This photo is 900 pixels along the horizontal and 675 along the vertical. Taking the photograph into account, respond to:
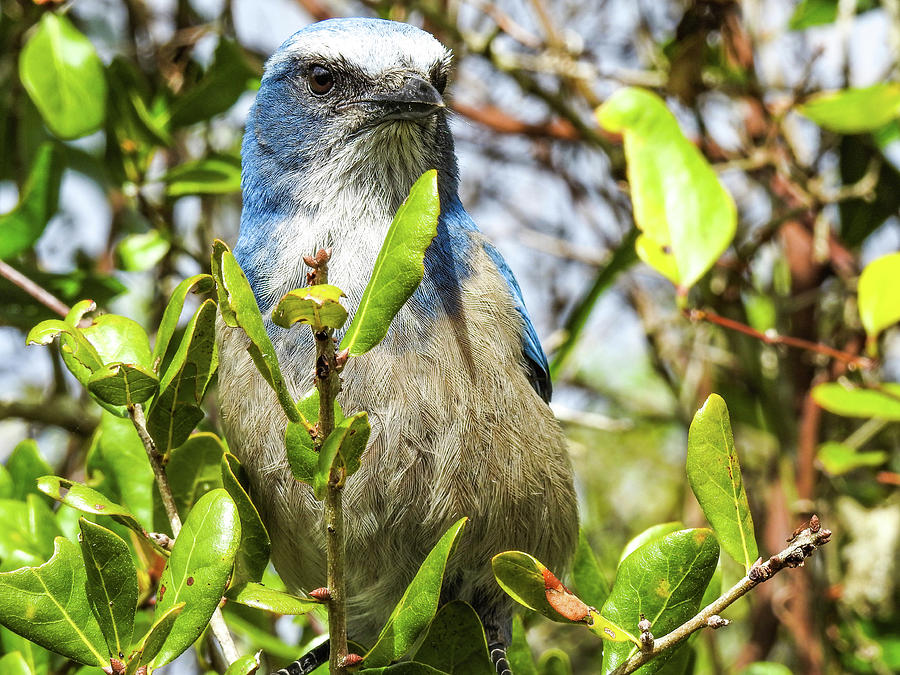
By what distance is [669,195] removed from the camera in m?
3.33

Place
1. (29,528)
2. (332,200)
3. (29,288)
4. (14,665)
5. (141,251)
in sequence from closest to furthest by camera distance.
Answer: (14,665) → (29,528) → (29,288) → (332,200) → (141,251)

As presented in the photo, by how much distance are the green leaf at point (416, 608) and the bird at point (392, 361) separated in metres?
0.83

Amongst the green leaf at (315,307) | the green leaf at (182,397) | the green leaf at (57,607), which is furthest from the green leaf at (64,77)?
the green leaf at (315,307)

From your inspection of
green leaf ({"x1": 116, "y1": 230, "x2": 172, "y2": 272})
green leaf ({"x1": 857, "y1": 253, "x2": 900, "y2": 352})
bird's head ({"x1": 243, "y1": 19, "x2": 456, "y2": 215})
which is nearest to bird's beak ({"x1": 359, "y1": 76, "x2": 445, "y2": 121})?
bird's head ({"x1": 243, "y1": 19, "x2": 456, "y2": 215})

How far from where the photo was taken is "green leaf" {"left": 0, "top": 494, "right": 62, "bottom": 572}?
2742 mm

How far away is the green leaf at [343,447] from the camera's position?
177cm

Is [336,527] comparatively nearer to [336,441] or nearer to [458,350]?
[336,441]

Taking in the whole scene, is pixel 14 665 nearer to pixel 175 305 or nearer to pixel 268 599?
pixel 268 599

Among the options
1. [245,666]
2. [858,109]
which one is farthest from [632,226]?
[245,666]

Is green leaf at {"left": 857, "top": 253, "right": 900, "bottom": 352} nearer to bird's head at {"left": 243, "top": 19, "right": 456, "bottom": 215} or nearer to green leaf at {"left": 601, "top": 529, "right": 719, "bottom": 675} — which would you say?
bird's head at {"left": 243, "top": 19, "right": 456, "bottom": 215}

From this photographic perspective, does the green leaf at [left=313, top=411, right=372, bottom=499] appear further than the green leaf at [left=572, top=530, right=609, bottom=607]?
No

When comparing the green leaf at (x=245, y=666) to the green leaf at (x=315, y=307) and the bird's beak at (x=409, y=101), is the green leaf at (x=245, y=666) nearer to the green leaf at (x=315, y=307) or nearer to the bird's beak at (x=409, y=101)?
the green leaf at (x=315, y=307)

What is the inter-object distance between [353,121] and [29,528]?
1.63 m

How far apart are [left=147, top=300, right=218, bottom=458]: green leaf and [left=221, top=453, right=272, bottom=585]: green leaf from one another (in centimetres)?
12
